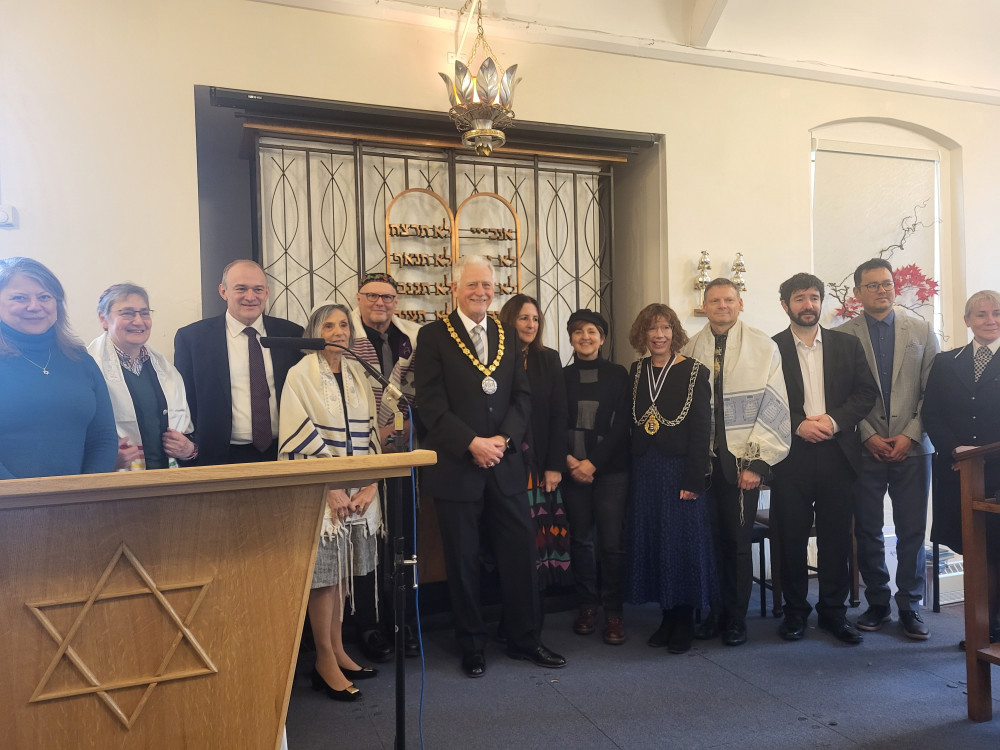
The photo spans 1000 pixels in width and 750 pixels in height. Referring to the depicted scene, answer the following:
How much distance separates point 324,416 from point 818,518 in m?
2.27

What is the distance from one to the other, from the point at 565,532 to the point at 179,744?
7.84ft

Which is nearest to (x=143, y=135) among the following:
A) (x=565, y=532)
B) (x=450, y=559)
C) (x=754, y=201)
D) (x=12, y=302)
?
(x=12, y=302)

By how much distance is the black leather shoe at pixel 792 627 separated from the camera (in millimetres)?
3221

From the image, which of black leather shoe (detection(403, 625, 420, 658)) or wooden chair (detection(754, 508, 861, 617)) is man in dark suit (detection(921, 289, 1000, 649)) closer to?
wooden chair (detection(754, 508, 861, 617))

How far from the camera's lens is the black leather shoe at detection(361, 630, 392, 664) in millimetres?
3039

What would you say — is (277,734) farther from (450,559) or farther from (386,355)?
(386,355)

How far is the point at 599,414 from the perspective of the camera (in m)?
3.36

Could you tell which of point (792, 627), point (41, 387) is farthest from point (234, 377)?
point (792, 627)

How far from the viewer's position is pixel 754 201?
4.55 metres

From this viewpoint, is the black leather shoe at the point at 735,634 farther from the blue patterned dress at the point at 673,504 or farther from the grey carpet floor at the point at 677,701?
the blue patterned dress at the point at 673,504

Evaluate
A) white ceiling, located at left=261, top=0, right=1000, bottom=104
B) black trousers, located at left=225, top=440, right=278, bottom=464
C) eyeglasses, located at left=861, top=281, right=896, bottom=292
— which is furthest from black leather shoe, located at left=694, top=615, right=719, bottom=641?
white ceiling, located at left=261, top=0, right=1000, bottom=104

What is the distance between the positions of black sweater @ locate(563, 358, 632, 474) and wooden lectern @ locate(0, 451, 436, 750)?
203 cm

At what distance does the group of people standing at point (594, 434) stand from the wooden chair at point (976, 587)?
0.49 meters

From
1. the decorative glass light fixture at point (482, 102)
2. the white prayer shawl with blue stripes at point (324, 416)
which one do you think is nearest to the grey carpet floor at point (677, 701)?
the white prayer shawl with blue stripes at point (324, 416)
